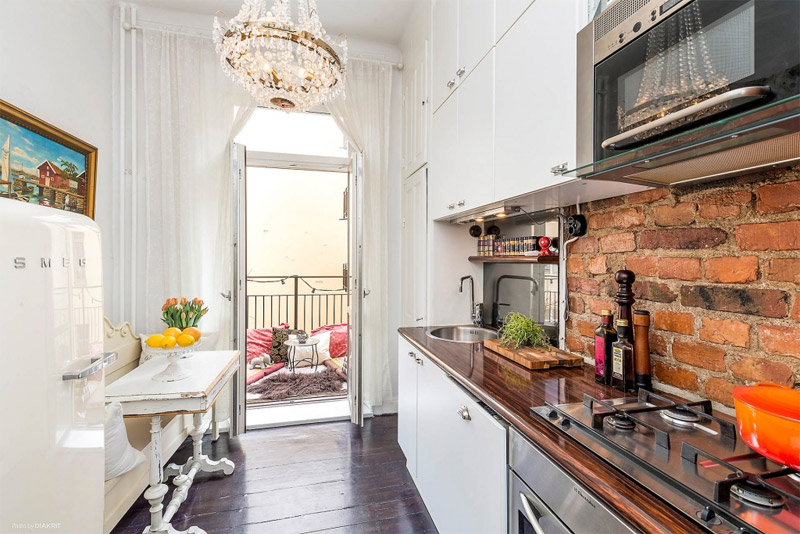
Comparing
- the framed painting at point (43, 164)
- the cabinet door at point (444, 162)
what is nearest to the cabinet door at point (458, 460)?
the cabinet door at point (444, 162)

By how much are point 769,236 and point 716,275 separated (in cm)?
17

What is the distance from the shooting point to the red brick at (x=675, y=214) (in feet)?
3.78

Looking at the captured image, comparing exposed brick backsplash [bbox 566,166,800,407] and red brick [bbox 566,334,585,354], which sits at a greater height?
exposed brick backsplash [bbox 566,166,800,407]

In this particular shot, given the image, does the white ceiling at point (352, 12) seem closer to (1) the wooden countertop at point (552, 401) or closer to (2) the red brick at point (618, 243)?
(2) the red brick at point (618, 243)

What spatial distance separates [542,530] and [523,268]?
4.69 feet

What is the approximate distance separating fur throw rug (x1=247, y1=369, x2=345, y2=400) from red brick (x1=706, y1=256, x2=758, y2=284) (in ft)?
10.7

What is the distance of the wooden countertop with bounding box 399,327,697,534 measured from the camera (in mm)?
629

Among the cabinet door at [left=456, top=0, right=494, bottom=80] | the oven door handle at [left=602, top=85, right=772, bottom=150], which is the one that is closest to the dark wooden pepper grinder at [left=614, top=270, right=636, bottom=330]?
the oven door handle at [left=602, top=85, right=772, bottom=150]

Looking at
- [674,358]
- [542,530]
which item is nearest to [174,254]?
[542,530]

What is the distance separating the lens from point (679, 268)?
1.19m

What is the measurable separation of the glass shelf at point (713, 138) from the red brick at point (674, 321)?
0.51 meters

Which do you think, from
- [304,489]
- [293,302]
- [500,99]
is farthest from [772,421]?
[293,302]

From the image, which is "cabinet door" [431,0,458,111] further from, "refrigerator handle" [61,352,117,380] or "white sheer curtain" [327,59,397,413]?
"refrigerator handle" [61,352,117,380]

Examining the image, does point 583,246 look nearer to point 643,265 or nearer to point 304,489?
point 643,265
